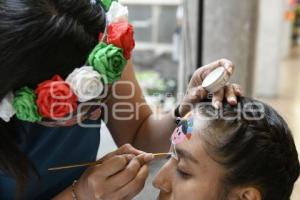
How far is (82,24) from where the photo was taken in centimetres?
88

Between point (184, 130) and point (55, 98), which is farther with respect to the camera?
point (184, 130)

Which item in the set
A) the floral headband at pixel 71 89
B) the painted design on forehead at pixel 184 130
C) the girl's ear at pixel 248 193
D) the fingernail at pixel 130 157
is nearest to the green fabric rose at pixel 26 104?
the floral headband at pixel 71 89

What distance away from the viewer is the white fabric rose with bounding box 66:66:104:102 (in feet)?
2.81

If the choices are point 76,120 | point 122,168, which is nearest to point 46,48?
point 76,120

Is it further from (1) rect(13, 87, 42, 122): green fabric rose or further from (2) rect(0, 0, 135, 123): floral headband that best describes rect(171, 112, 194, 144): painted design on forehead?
(1) rect(13, 87, 42, 122): green fabric rose

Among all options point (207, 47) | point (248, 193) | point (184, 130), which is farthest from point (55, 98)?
point (207, 47)

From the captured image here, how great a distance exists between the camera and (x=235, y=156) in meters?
0.97

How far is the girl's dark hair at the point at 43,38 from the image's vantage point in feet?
2.67

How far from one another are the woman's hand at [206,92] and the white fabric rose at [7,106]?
1.35 ft

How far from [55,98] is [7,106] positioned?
0.10 meters

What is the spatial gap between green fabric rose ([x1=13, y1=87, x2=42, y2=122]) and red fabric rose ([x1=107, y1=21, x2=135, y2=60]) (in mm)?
186

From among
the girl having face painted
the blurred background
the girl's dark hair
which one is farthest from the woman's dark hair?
the girl's dark hair

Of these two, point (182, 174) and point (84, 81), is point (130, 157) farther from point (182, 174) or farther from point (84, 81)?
point (84, 81)

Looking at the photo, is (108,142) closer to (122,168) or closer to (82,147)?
(82,147)
